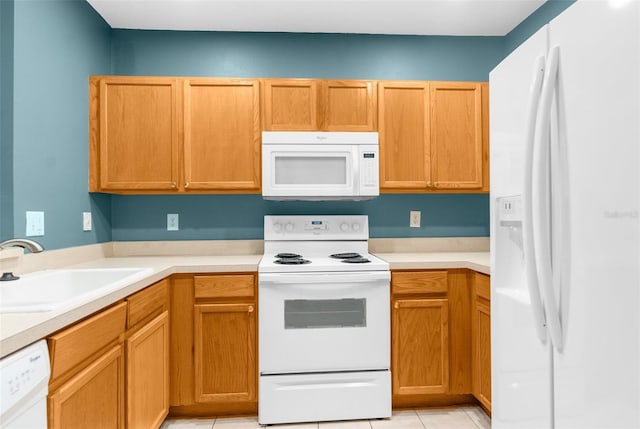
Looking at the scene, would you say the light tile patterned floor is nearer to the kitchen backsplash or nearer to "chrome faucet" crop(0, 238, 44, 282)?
the kitchen backsplash

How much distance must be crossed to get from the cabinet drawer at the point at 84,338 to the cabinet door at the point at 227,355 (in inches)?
26.6

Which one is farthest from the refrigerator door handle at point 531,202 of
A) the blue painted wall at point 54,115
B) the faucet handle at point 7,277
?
the blue painted wall at point 54,115

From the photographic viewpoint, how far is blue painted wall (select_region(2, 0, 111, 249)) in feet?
5.68

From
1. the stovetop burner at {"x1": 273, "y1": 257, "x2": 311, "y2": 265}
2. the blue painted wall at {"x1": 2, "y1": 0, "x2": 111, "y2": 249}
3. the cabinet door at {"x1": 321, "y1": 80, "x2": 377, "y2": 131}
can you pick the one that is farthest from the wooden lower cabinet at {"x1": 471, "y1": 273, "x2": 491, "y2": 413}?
the blue painted wall at {"x1": 2, "y1": 0, "x2": 111, "y2": 249}

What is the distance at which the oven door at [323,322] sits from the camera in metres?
2.10

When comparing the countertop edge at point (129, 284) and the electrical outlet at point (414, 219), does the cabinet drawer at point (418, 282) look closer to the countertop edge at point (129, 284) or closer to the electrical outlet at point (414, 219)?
the countertop edge at point (129, 284)

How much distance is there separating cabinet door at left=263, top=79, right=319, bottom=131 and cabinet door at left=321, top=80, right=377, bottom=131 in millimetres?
79

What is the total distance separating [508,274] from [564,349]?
14.1 inches

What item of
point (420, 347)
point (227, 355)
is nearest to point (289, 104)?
point (227, 355)

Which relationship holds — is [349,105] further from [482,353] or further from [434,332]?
[482,353]

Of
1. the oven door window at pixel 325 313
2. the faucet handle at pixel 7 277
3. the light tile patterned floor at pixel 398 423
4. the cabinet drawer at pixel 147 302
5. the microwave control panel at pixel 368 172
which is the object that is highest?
the microwave control panel at pixel 368 172

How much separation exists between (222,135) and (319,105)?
0.65 metres

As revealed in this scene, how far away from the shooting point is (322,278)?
2119mm

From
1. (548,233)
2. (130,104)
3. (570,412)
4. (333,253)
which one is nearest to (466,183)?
(333,253)
